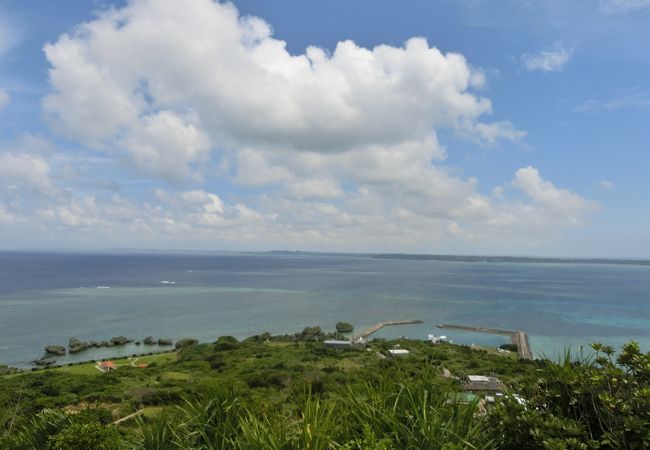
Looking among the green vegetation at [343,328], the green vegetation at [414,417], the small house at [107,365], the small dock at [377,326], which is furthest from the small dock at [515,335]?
the green vegetation at [414,417]

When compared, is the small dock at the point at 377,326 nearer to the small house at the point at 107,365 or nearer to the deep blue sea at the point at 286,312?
the deep blue sea at the point at 286,312

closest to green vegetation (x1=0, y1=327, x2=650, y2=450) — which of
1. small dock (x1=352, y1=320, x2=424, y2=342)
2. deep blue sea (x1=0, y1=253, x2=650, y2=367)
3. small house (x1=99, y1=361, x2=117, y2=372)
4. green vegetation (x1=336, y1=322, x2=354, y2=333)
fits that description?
small house (x1=99, y1=361, x2=117, y2=372)

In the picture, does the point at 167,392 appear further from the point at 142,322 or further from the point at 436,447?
the point at 142,322

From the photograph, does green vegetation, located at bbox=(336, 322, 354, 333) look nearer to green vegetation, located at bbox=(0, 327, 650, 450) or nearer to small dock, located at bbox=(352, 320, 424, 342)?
small dock, located at bbox=(352, 320, 424, 342)

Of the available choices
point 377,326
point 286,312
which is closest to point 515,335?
point 377,326

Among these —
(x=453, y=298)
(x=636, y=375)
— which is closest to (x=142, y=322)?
(x=453, y=298)

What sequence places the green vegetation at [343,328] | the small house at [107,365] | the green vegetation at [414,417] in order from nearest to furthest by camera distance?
the green vegetation at [414,417], the small house at [107,365], the green vegetation at [343,328]

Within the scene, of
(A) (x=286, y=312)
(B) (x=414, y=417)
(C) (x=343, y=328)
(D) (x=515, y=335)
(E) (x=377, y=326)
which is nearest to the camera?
(B) (x=414, y=417)

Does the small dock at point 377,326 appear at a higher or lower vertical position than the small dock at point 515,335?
lower

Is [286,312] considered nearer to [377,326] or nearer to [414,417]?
[377,326]
